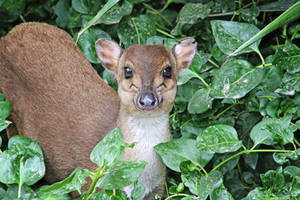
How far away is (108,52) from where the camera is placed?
11.7 ft

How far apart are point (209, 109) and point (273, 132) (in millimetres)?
→ 827

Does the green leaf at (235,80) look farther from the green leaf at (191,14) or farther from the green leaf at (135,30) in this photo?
the green leaf at (135,30)

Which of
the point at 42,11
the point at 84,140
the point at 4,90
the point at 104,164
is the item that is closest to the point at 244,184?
the point at 84,140

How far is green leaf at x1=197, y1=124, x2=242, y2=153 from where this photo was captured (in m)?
2.77

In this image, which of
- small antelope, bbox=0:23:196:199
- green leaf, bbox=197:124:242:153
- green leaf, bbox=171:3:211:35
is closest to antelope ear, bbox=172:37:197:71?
small antelope, bbox=0:23:196:199

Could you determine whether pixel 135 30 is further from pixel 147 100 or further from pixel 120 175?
pixel 120 175

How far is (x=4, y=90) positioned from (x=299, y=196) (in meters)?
2.15

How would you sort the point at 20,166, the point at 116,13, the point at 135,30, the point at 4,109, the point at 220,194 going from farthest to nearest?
the point at 135,30 → the point at 116,13 → the point at 4,109 → the point at 20,166 → the point at 220,194

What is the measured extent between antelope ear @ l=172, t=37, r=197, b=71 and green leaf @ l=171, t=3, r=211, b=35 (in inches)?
18.3

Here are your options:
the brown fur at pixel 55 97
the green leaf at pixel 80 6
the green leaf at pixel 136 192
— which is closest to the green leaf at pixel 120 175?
the green leaf at pixel 136 192

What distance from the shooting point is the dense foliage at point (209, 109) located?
9.01ft

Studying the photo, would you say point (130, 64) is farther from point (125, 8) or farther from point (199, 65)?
point (125, 8)

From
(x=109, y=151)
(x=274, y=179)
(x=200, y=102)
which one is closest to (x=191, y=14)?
(x=200, y=102)

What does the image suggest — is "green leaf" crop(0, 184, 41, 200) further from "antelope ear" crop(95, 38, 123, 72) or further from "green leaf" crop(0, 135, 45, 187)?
→ "antelope ear" crop(95, 38, 123, 72)
